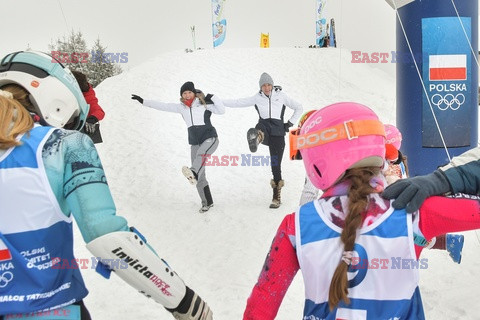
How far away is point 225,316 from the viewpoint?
4113 millimetres

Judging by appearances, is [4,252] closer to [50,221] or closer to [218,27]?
[50,221]

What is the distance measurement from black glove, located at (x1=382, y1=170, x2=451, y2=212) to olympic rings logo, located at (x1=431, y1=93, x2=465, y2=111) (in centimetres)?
576

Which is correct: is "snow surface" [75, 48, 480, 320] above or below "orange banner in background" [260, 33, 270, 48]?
below

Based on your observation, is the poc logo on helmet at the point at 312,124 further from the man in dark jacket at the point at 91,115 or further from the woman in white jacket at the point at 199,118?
the woman in white jacket at the point at 199,118

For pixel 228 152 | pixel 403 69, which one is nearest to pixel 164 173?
pixel 228 152

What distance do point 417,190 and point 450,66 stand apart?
5.95 m

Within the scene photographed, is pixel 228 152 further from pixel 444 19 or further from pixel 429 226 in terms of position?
pixel 429 226

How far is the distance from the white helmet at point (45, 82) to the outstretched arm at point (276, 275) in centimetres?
101

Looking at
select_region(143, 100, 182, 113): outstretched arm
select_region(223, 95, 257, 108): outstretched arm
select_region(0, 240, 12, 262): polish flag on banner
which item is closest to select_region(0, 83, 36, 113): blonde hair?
select_region(0, 240, 12, 262): polish flag on banner

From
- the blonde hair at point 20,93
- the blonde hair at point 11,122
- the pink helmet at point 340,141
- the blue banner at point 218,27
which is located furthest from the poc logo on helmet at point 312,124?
the blue banner at point 218,27

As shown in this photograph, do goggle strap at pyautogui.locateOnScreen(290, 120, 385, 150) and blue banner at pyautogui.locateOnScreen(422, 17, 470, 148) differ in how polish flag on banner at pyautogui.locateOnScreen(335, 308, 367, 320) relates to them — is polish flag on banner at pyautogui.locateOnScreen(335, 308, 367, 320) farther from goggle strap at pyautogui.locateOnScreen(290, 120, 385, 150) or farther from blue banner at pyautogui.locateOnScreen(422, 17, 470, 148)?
blue banner at pyautogui.locateOnScreen(422, 17, 470, 148)

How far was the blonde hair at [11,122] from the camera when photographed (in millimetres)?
1393

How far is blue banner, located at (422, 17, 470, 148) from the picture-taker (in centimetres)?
659

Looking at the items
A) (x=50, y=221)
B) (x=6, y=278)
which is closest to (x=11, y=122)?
(x=50, y=221)
